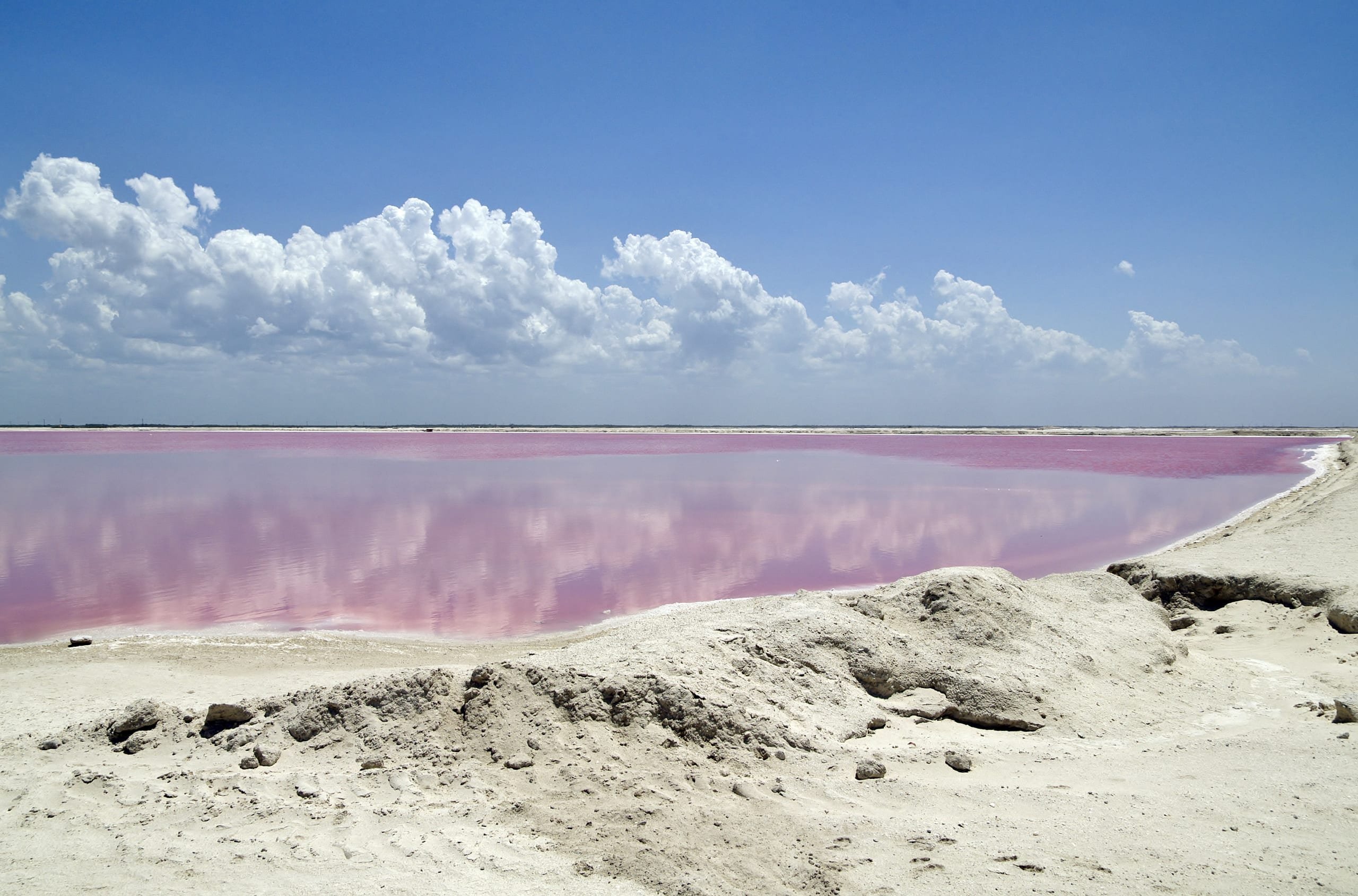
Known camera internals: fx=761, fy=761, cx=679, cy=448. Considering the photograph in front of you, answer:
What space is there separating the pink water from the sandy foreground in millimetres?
3337

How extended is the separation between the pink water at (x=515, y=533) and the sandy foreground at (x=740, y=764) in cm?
334

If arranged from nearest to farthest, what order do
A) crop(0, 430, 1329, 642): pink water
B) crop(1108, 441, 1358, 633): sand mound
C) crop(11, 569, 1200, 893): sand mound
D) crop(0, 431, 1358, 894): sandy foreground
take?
1. crop(0, 431, 1358, 894): sandy foreground
2. crop(11, 569, 1200, 893): sand mound
3. crop(1108, 441, 1358, 633): sand mound
4. crop(0, 430, 1329, 642): pink water

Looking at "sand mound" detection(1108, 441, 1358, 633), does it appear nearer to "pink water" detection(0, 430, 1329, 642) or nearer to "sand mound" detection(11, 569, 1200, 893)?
"pink water" detection(0, 430, 1329, 642)

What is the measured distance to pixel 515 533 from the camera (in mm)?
16562

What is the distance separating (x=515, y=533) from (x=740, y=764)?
1259 cm

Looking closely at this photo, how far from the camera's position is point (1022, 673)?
19.1ft

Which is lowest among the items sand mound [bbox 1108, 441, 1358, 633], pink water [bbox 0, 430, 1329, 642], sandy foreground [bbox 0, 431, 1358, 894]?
pink water [bbox 0, 430, 1329, 642]

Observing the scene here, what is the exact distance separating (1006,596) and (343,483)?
25877 millimetres

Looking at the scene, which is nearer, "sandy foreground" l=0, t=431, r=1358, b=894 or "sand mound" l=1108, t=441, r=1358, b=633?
"sandy foreground" l=0, t=431, r=1358, b=894

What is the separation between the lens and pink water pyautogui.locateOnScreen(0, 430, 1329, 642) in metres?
10.6

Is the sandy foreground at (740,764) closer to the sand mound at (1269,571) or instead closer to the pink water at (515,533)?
the sand mound at (1269,571)

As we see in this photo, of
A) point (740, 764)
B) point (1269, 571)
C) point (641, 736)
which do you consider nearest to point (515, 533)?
point (641, 736)

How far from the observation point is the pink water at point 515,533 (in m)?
10.6

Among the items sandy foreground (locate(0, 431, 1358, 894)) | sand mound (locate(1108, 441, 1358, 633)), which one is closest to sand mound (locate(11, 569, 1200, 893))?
sandy foreground (locate(0, 431, 1358, 894))
